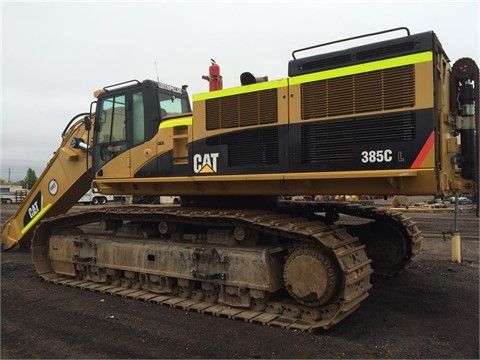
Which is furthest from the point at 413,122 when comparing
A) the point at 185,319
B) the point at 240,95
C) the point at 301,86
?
the point at 185,319

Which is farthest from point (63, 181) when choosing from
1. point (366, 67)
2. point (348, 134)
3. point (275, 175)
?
point (366, 67)

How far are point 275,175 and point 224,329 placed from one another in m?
2.09

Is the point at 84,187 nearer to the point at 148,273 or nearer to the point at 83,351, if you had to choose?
the point at 148,273

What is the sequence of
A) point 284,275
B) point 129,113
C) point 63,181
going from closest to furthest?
point 284,275
point 129,113
point 63,181

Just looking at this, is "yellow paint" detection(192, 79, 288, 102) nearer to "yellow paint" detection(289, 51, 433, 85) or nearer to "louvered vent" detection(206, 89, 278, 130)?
"louvered vent" detection(206, 89, 278, 130)

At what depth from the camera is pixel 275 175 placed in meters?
5.77

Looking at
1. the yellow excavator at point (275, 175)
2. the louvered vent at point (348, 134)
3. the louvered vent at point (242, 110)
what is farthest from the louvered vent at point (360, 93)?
the louvered vent at point (242, 110)

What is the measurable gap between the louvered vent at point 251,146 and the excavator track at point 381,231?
1.68 meters

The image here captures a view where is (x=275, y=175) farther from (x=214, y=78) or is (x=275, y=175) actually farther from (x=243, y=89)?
(x=214, y=78)

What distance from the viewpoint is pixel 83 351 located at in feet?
15.6

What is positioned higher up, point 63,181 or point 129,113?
point 129,113

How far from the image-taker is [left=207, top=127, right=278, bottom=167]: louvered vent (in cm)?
589

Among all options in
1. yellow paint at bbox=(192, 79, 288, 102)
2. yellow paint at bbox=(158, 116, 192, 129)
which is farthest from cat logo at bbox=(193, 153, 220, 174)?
yellow paint at bbox=(192, 79, 288, 102)

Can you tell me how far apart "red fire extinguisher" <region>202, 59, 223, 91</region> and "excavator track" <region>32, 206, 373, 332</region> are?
2.07 m
